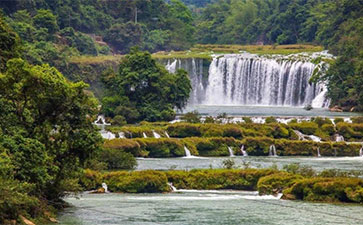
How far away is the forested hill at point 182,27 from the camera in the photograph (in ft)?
352

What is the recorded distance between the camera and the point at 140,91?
8812cm

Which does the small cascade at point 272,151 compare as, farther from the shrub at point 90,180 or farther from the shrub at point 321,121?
the shrub at point 90,180

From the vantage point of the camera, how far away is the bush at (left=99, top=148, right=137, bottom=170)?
205 feet

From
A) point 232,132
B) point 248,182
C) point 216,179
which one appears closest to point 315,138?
point 232,132

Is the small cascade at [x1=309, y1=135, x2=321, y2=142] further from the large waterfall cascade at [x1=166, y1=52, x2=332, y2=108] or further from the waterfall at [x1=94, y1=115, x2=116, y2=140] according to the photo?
the large waterfall cascade at [x1=166, y1=52, x2=332, y2=108]

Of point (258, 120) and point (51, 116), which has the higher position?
point (51, 116)

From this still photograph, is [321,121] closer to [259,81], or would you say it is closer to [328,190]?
[328,190]

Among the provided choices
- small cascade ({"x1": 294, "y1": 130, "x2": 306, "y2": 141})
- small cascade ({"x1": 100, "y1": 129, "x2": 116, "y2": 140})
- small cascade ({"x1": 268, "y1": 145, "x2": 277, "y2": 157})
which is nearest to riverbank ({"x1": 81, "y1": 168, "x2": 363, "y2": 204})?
small cascade ({"x1": 268, "y1": 145, "x2": 277, "y2": 157})

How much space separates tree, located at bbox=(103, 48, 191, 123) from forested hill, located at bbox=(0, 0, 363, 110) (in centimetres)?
1418

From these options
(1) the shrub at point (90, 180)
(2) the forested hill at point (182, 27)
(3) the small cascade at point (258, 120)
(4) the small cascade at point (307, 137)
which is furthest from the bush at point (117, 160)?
(2) the forested hill at point (182, 27)

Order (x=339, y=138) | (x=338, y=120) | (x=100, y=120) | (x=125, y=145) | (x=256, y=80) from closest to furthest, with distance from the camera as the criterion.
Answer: (x=125, y=145) → (x=339, y=138) → (x=338, y=120) → (x=100, y=120) → (x=256, y=80)

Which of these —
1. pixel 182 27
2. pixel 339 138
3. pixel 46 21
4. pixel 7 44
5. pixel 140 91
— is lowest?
pixel 339 138

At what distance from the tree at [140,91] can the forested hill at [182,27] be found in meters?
14.2

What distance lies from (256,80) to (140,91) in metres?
33.7
